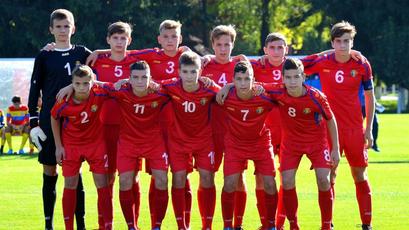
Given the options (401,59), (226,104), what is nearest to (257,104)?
(226,104)

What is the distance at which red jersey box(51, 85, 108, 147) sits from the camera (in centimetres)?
1038

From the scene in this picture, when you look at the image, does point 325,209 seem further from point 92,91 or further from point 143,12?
point 143,12

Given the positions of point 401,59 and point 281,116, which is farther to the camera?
point 401,59

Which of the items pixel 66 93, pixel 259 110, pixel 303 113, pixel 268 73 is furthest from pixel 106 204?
pixel 268 73

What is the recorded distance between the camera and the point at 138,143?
34.4 ft

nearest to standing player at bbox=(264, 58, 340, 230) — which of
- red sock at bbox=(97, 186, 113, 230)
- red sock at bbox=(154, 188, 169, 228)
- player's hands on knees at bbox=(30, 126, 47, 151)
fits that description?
red sock at bbox=(154, 188, 169, 228)

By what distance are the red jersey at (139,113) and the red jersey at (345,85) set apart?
199 centimetres

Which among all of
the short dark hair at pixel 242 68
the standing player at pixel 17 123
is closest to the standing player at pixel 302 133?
the short dark hair at pixel 242 68

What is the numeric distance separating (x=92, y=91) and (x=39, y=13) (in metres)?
44.1

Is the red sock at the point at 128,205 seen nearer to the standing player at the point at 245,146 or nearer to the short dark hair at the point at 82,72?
the standing player at the point at 245,146

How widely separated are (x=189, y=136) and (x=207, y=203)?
2.65ft

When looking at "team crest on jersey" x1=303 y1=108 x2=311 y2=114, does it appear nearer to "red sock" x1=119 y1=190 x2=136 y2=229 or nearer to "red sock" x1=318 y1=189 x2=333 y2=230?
"red sock" x1=318 y1=189 x2=333 y2=230

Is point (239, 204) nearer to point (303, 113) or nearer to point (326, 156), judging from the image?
point (326, 156)

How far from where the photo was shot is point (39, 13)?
5341 cm
